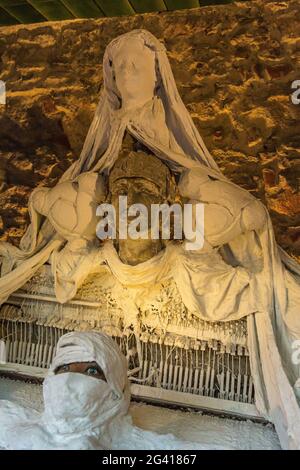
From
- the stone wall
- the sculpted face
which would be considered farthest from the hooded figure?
the stone wall

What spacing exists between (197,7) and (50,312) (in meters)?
1.98

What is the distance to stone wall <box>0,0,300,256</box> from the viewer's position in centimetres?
286

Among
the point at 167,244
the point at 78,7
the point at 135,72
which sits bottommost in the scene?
the point at 167,244

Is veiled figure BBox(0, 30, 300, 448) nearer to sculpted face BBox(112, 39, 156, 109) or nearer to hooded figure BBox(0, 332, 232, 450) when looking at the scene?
sculpted face BBox(112, 39, 156, 109)

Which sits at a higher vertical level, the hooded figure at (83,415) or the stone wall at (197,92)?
the stone wall at (197,92)

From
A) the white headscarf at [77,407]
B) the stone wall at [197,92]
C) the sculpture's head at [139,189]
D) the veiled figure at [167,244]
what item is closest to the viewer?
the white headscarf at [77,407]

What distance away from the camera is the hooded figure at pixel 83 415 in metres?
1.46

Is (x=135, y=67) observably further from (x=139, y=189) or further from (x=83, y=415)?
(x=83, y=415)

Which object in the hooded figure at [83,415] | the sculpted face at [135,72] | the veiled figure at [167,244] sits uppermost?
the sculpted face at [135,72]

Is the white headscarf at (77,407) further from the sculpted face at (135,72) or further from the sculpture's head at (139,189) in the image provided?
the sculpted face at (135,72)

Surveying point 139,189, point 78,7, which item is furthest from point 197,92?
point 139,189

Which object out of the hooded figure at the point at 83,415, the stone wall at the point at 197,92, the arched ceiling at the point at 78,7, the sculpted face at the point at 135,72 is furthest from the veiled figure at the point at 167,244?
the arched ceiling at the point at 78,7

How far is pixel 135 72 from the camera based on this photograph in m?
2.09

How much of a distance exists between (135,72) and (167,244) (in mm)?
721
